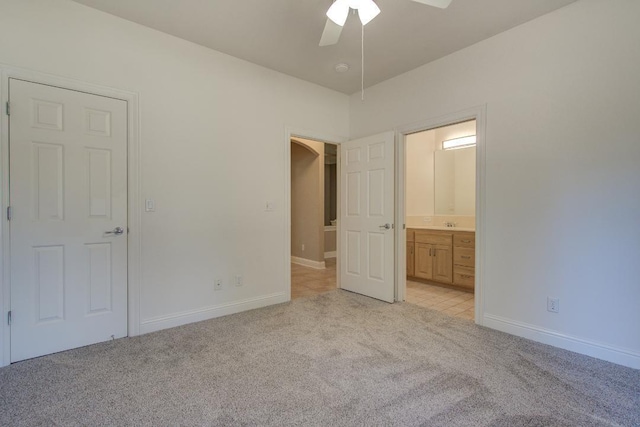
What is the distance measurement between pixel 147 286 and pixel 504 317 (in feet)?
10.8

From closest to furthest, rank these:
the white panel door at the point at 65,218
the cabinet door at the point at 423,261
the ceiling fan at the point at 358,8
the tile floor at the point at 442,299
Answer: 1. the ceiling fan at the point at 358,8
2. the white panel door at the point at 65,218
3. the tile floor at the point at 442,299
4. the cabinet door at the point at 423,261

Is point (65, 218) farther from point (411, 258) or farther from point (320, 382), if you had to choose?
point (411, 258)

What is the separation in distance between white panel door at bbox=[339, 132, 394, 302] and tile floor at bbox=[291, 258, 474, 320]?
43 centimetres

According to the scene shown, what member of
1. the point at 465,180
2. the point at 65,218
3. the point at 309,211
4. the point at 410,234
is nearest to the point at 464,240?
the point at 410,234

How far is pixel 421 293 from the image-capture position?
13.6 feet

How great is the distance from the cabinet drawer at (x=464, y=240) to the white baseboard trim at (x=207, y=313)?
96.2 inches

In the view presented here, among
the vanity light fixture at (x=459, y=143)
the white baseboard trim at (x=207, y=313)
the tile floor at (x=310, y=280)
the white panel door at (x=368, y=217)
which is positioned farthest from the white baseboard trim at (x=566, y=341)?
the vanity light fixture at (x=459, y=143)

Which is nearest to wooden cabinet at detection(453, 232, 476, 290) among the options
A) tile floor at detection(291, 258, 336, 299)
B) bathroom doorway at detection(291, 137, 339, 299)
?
tile floor at detection(291, 258, 336, 299)

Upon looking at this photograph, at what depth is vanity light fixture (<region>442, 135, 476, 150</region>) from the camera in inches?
192

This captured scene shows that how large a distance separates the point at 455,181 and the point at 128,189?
15.1ft

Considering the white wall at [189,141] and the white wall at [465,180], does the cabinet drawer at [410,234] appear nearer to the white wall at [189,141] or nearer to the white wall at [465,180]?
the white wall at [465,180]

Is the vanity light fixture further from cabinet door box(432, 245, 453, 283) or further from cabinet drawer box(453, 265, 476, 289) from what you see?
cabinet drawer box(453, 265, 476, 289)

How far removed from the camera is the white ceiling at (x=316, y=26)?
241cm

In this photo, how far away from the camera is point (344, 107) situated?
170 inches
